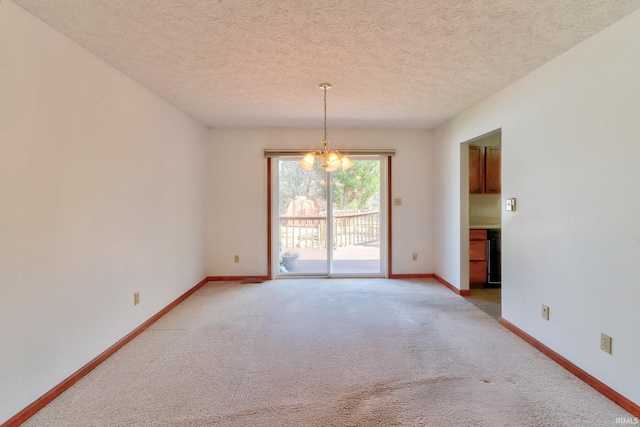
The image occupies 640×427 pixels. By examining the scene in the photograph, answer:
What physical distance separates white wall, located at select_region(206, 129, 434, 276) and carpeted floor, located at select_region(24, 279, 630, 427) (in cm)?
139

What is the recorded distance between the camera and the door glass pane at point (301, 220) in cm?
464

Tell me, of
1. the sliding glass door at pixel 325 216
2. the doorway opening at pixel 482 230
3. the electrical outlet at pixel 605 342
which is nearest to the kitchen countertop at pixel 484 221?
the doorway opening at pixel 482 230

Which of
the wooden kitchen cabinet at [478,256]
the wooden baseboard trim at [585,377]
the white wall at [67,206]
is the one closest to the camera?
the white wall at [67,206]

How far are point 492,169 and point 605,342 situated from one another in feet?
9.63

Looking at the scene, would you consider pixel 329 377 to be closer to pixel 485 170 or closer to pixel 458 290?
pixel 458 290

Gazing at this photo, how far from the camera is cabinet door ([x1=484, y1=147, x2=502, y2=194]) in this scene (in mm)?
4305

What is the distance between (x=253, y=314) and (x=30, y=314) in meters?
1.84

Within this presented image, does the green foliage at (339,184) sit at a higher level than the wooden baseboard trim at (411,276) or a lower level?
higher

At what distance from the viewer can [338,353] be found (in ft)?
7.76

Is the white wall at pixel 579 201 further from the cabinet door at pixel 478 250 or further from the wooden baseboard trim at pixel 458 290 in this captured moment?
the cabinet door at pixel 478 250

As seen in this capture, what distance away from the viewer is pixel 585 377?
1.99 m

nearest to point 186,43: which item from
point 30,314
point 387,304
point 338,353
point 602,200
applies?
point 30,314

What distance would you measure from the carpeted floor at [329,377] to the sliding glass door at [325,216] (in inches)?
59.2

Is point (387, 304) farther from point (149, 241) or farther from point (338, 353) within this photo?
point (149, 241)
